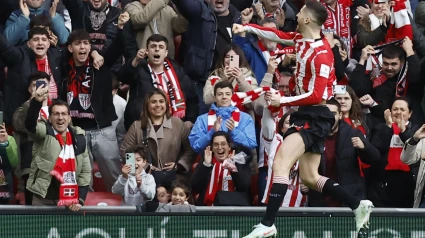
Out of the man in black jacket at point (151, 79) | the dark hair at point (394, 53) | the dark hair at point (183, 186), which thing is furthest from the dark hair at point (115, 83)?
the dark hair at point (394, 53)

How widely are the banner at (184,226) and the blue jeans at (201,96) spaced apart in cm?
320

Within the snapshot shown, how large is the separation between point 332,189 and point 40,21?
4.94 metres

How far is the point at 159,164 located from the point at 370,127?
263 centimetres

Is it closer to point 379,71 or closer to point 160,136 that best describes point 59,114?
point 160,136

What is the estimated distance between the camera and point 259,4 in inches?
714

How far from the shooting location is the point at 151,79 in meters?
16.8

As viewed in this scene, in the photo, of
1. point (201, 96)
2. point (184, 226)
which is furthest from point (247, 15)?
point (184, 226)

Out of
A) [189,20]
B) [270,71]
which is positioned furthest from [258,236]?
[189,20]

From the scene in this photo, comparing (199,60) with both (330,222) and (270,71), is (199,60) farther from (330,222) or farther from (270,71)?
(330,222)

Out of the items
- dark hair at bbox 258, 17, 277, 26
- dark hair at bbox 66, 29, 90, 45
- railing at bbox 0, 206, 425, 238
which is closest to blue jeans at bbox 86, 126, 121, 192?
dark hair at bbox 66, 29, 90, 45

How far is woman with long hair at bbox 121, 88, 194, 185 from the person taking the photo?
16.0 m

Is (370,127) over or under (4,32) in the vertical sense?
under

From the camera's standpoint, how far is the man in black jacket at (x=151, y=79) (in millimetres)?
16656

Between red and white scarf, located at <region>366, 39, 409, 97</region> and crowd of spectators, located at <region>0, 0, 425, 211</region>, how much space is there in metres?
0.02
